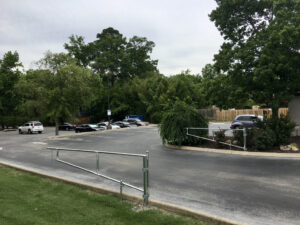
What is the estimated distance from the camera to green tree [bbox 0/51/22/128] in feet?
160

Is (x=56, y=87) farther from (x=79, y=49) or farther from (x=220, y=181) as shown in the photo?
(x=79, y=49)

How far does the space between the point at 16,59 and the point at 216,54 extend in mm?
45396

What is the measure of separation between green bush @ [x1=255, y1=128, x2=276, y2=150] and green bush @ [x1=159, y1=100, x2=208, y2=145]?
3.59 m

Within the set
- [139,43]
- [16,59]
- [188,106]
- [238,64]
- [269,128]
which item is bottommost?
[269,128]

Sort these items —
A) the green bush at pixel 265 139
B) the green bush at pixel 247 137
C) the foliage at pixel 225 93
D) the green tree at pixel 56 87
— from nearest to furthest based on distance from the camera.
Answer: the green bush at pixel 265 139 < the green bush at pixel 247 137 < the foliage at pixel 225 93 < the green tree at pixel 56 87

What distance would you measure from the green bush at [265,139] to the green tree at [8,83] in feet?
150

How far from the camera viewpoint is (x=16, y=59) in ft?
168

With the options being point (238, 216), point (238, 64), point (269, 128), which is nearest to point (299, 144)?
point (269, 128)

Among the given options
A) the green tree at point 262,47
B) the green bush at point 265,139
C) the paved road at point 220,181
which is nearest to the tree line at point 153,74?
the green tree at point 262,47

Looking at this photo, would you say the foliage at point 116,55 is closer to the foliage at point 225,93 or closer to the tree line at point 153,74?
the tree line at point 153,74

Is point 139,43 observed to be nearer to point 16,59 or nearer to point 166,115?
point 16,59

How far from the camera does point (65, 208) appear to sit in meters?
5.76

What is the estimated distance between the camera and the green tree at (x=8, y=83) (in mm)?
48719

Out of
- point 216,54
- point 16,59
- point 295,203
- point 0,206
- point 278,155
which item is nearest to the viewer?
point 0,206
